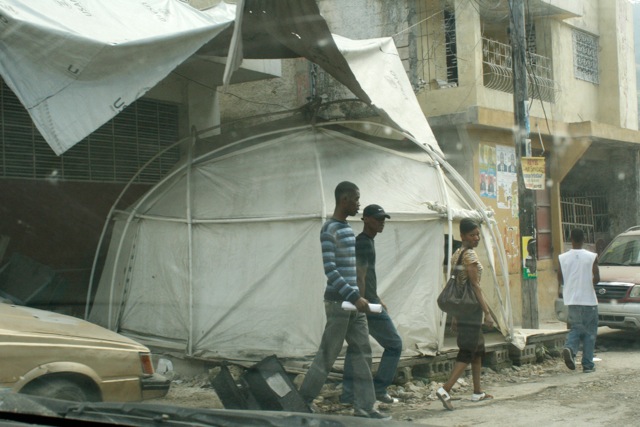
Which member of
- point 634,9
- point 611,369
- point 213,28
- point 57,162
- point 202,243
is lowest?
point 611,369

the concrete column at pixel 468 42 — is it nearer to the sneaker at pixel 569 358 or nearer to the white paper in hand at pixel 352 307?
the sneaker at pixel 569 358

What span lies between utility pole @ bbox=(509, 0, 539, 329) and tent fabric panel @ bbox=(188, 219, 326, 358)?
12.9 feet

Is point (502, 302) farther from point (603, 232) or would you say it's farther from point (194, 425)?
point (603, 232)

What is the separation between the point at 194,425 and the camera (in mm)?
2842

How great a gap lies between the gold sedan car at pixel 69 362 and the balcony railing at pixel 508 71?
947 centimetres

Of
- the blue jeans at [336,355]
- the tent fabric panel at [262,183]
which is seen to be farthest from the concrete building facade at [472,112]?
the blue jeans at [336,355]

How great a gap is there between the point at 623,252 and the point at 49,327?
30.0 feet

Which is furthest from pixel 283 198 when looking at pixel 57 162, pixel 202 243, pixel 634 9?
pixel 634 9

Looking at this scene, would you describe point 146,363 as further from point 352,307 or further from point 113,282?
point 113,282

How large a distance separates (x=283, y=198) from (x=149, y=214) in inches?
67.6

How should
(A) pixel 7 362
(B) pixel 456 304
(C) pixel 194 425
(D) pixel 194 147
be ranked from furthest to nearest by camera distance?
(D) pixel 194 147
(B) pixel 456 304
(A) pixel 7 362
(C) pixel 194 425

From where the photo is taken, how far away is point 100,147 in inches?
416

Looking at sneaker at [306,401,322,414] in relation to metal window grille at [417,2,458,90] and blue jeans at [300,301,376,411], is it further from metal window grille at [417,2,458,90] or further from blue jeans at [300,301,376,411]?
metal window grille at [417,2,458,90]

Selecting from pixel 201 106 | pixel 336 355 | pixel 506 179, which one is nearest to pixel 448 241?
pixel 336 355
